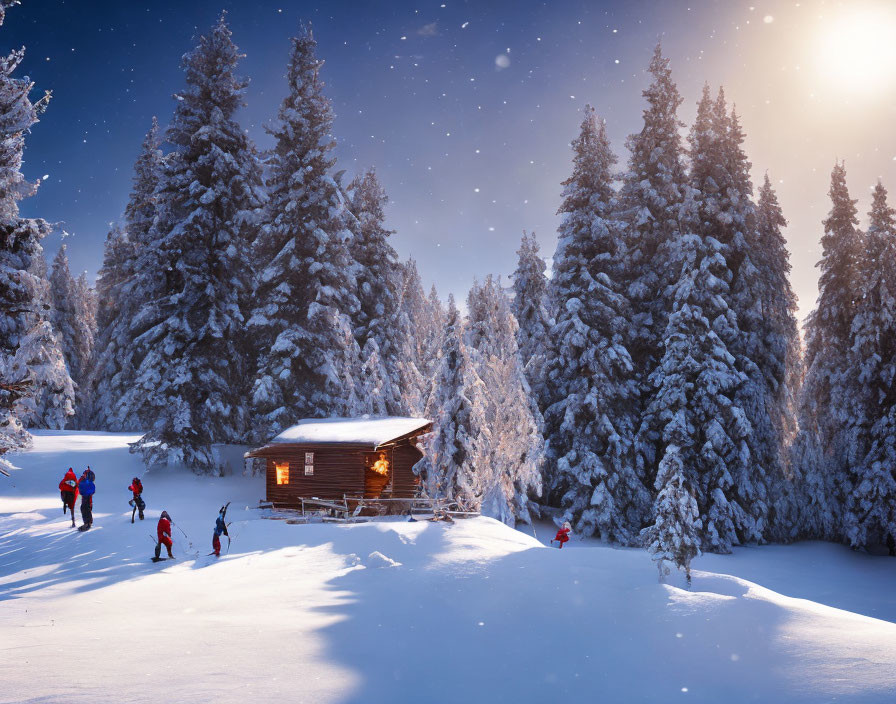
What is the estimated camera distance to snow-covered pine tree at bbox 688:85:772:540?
2566cm

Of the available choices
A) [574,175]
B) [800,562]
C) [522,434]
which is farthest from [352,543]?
[574,175]

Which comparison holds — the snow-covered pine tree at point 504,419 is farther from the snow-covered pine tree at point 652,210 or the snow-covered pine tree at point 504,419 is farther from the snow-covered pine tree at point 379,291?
the snow-covered pine tree at point 379,291

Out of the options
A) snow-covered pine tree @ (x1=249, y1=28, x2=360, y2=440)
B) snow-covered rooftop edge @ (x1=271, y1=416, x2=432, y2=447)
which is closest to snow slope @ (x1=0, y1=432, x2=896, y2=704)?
snow-covered rooftop edge @ (x1=271, y1=416, x2=432, y2=447)

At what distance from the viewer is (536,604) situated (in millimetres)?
10227

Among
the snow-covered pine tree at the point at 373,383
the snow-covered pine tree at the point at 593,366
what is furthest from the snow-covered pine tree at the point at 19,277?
the snow-covered pine tree at the point at 593,366

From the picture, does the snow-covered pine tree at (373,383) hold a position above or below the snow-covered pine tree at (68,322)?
below

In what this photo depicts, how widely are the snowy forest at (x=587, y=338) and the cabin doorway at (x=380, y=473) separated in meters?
1.75

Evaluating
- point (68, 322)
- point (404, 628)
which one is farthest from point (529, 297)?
point (68, 322)

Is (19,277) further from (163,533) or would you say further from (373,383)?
(373,383)

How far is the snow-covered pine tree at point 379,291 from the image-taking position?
121 ft

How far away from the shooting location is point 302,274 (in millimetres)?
31297

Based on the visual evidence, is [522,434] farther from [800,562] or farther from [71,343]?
[71,343]

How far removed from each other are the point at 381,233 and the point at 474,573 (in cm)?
2891

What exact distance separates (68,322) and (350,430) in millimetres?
43752
